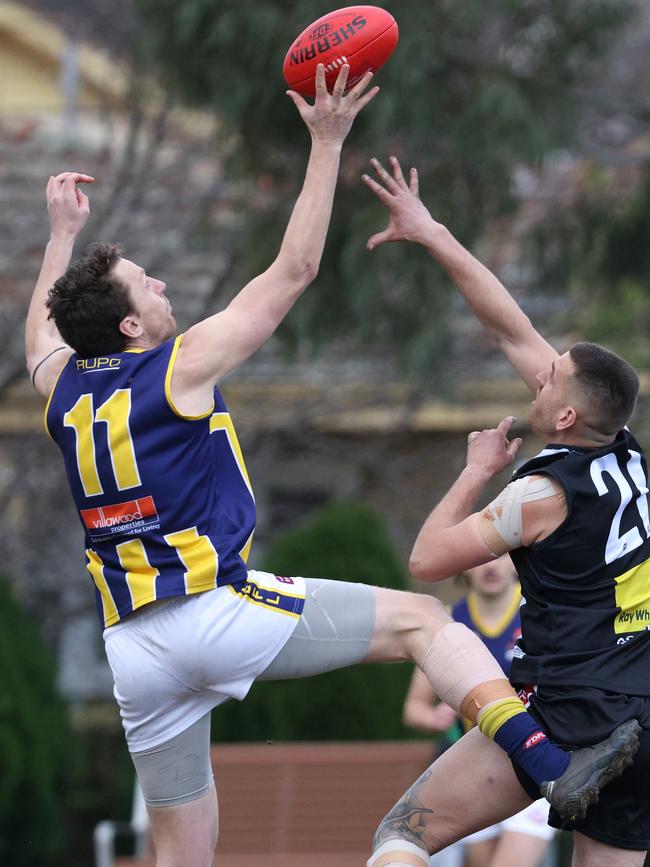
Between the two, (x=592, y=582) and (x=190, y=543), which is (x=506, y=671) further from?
(x=190, y=543)

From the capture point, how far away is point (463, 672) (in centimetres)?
383

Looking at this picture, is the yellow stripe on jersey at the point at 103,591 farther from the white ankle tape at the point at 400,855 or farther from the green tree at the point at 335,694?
the green tree at the point at 335,694

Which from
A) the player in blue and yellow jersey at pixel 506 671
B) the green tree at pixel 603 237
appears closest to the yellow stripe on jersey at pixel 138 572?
the player in blue and yellow jersey at pixel 506 671

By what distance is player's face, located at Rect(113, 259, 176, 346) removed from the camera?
157 inches

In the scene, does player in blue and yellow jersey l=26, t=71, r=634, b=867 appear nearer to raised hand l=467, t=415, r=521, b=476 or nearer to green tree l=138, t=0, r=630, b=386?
raised hand l=467, t=415, r=521, b=476

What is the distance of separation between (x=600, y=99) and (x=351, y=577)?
3.52m

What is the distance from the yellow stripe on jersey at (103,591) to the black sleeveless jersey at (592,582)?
1.23 metres

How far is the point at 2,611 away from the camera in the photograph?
8945mm

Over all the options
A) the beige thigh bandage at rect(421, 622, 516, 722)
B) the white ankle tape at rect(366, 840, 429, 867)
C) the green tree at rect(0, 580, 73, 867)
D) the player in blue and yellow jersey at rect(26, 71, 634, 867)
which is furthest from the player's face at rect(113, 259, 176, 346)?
the green tree at rect(0, 580, 73, 867)

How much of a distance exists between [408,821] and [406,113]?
5305mm

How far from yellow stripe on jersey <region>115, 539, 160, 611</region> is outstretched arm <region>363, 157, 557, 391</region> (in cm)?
124

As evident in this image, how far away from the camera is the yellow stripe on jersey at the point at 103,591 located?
3953mm

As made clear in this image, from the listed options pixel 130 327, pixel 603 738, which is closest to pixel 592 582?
pixel 603 738

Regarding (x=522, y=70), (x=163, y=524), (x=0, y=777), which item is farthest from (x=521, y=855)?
(x=522, y=70)
